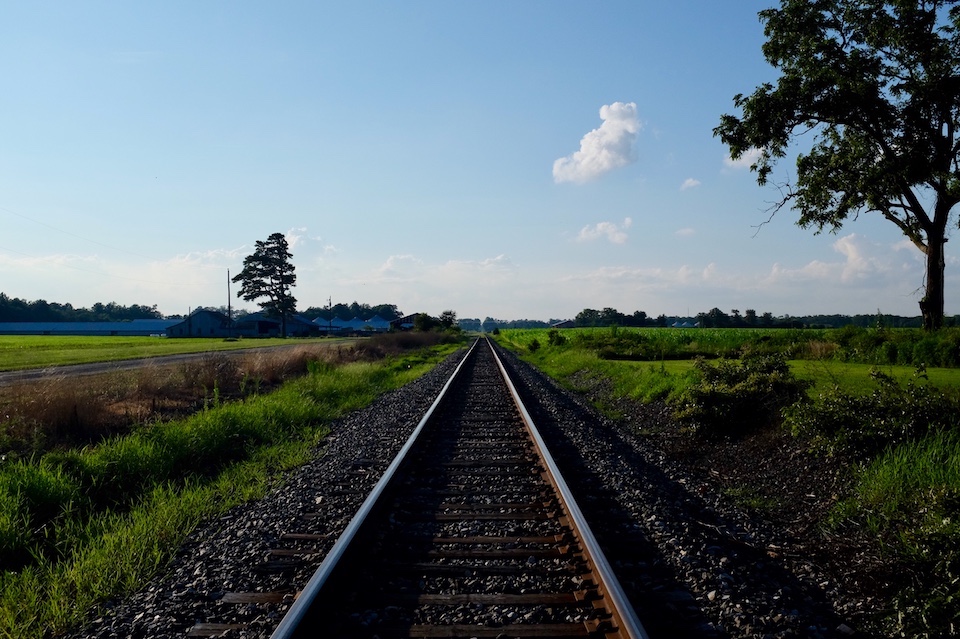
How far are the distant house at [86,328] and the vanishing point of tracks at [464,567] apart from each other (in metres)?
107

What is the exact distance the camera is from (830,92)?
2155 centimetres

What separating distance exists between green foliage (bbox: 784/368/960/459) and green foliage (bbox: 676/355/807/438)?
172 cm

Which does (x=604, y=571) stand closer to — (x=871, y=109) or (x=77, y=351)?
(x=871, y=109)

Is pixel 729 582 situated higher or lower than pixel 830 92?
lower

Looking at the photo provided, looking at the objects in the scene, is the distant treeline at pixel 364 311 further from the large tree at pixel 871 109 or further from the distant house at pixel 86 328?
the large tree at pixel 871 109

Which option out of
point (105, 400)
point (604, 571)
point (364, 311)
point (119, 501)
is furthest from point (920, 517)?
point (364, 311)

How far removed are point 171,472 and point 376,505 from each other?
13.3 feet

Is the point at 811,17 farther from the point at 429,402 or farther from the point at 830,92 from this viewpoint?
the point at 429,402

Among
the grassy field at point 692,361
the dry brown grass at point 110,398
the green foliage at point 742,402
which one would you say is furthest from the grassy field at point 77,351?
the green foliage at point 742,402

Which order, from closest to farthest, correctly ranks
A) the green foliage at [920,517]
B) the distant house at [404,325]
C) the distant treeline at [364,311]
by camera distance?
1. the green foliage at [920,517]
2. the distant house at [404,325]
3. the distant treeline at [364,311]

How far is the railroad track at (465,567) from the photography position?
355 centimetres

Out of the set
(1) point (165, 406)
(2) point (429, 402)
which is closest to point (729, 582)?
(2) point (429, 402)

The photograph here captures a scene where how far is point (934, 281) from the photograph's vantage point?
22.2 meters

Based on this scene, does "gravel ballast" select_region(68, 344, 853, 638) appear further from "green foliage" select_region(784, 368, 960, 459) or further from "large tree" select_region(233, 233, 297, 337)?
"large tree" select_region(233, 233, 297, 337)
